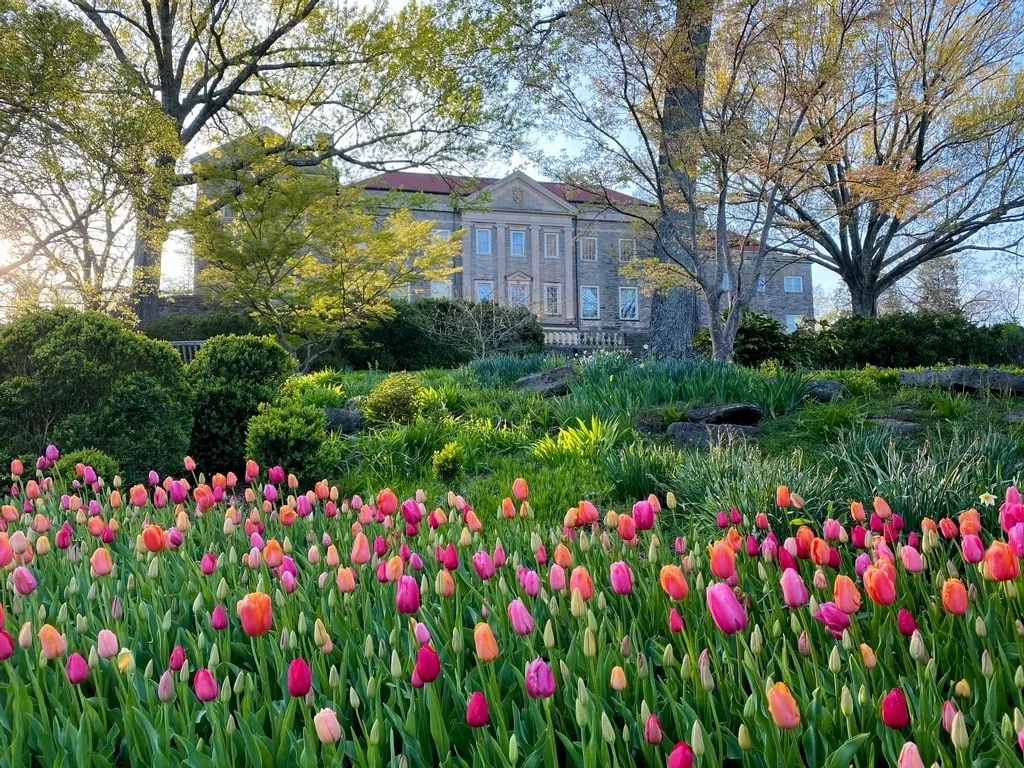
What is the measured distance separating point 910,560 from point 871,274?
2211 centimetres

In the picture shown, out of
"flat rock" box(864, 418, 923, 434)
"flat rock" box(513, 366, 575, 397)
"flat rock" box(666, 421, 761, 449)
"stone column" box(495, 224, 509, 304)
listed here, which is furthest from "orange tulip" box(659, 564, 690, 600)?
"stone column" box(495, 224, 509, 304)

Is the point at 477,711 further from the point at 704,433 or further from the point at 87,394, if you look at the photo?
the point at 87,394

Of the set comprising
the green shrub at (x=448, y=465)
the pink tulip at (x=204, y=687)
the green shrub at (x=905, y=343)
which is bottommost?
the green shrub at (x=448, y=465)

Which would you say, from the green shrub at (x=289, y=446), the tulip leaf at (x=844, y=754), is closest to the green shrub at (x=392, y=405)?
the green shrub at (x=289, y=446)

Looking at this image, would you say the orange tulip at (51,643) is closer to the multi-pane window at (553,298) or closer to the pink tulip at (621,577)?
the pink tulip at (621,577)

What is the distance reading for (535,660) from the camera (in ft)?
4.23

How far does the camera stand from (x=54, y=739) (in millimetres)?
1464

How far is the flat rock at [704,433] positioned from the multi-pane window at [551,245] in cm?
3379

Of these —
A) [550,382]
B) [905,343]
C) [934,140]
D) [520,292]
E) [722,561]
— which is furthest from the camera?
[520,292]

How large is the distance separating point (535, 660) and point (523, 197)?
38.5 m

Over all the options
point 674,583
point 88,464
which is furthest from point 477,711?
point 88,464

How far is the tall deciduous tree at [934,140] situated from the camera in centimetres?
1577

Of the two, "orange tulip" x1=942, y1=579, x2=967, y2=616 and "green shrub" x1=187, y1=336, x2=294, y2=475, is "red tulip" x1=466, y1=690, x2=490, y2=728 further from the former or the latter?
"green shrub" x1=187, y1=336, x2=294, y2=475

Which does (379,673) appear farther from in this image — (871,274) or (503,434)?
(871,274)
